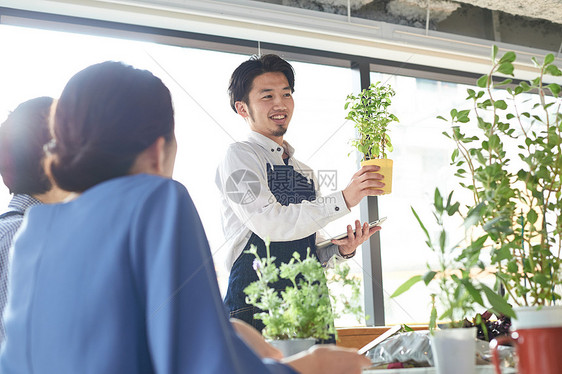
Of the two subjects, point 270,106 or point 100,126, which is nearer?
point 100,126

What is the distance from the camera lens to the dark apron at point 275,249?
68.4 inches

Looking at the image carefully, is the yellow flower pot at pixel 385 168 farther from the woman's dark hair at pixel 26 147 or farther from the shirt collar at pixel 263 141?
the woman's dark hair at pixel 26 147

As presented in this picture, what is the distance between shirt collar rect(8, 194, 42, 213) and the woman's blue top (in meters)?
0.86

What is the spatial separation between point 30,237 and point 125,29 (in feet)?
7.71

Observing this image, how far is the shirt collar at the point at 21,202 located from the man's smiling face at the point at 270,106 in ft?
2.94

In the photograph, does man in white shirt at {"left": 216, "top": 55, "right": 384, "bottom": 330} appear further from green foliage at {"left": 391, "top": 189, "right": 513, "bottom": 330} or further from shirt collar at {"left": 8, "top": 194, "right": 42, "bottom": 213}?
green foliage at {"left": 391, "top": 189, "right": 513, "bottom": 330}

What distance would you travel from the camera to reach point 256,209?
182 cm

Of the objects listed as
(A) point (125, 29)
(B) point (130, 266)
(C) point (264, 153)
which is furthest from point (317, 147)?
(B) point (130, 266)

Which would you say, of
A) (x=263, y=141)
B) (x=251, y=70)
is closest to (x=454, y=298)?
(x=263, y=141)

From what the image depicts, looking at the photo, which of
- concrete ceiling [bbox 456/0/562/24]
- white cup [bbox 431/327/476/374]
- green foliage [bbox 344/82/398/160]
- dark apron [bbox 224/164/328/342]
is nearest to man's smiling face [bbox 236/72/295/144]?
dark apron [bbox 224/164/328/342]

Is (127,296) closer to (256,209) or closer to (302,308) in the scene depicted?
(302,308)

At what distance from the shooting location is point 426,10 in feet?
11.8

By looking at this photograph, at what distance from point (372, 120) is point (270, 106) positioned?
404 millimetres

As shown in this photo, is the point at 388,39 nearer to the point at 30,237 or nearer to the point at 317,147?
the point at 317,147
